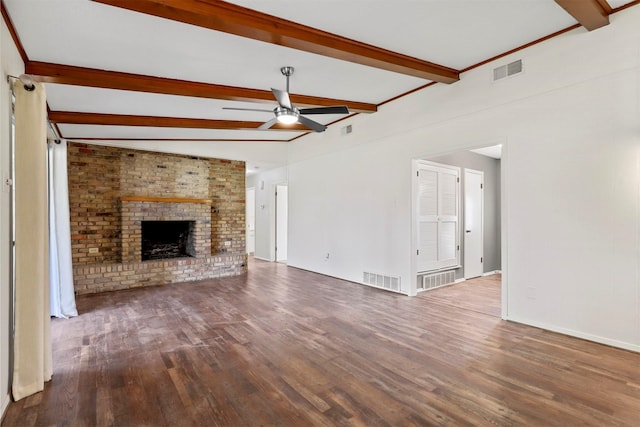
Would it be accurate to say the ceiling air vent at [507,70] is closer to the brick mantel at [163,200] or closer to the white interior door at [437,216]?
the white interior door at [437,216]

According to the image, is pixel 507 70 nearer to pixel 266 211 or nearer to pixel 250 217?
pixel 266 211

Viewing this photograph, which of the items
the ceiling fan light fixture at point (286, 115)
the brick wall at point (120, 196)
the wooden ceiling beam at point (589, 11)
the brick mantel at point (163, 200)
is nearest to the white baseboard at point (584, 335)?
the wooden ceiling beam at point (589, 11)

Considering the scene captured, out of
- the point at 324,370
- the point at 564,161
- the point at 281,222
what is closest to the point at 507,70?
the point at 564,161

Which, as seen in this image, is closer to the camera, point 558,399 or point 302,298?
point 558,399

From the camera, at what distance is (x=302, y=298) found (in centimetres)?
495

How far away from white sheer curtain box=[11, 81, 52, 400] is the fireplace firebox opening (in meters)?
4.17

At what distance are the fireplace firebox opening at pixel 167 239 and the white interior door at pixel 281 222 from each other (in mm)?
2500

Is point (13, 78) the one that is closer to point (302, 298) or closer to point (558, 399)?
point (302, 298)

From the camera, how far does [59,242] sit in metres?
4.23

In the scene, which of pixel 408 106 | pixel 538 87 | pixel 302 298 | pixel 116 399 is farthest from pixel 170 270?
pixel 538 87

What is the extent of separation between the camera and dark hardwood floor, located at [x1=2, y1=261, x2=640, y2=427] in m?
2.09

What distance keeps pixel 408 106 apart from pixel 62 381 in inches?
200

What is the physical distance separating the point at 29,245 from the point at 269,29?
2.47 m

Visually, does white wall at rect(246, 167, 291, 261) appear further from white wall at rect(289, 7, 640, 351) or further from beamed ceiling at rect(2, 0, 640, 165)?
white wall at rect(289, 7, 640, 351)
